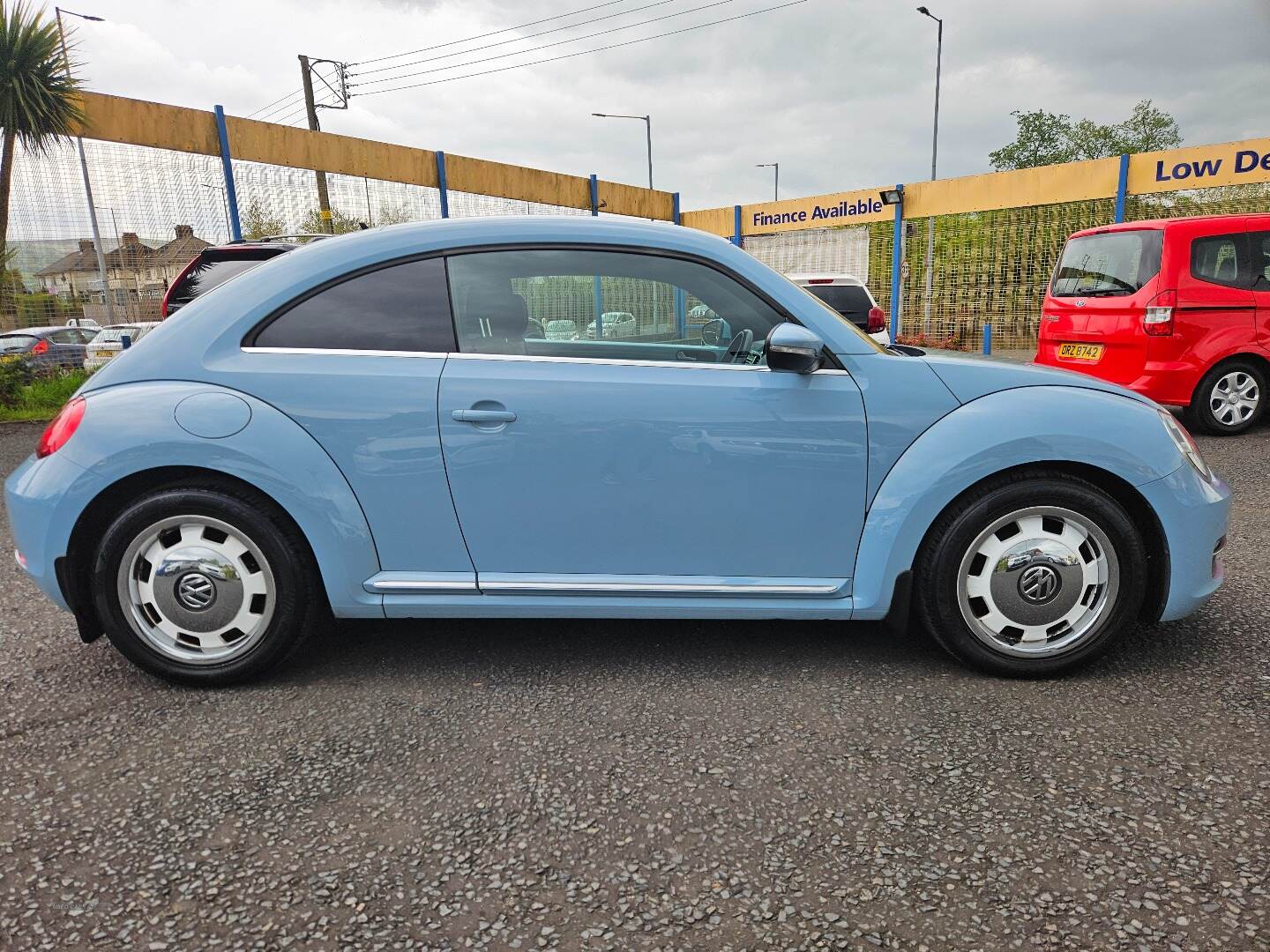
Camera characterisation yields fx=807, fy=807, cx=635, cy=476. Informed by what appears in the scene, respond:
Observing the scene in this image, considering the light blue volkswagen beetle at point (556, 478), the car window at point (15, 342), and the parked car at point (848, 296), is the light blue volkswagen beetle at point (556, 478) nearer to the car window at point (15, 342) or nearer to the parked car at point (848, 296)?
the parked car at point (848, 296)

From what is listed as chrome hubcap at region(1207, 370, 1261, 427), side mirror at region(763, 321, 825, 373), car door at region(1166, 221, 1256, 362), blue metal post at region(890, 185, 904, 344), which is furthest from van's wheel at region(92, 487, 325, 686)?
blue metal post at region(890, 185, 904, 344)

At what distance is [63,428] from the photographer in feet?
8.77

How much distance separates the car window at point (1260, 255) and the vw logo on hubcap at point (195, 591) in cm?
834

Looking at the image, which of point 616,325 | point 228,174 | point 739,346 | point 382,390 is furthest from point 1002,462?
point 228,174

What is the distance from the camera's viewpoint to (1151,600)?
2.78 meters

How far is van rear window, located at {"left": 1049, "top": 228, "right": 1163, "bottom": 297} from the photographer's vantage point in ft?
22.9

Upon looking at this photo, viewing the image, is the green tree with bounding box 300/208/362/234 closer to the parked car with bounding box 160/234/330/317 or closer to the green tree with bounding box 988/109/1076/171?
the parked car with bounding box 160/234/330/317

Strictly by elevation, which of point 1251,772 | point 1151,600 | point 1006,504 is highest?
point 1006,504

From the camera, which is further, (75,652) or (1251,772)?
(75,652)

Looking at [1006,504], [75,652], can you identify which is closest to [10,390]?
[75,652]

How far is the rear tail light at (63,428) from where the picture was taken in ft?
8.70

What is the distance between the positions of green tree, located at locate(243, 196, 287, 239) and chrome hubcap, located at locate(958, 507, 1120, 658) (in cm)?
1046

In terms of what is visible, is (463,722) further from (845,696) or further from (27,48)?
(27,48)

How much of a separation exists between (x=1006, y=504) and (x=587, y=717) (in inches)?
60.2
